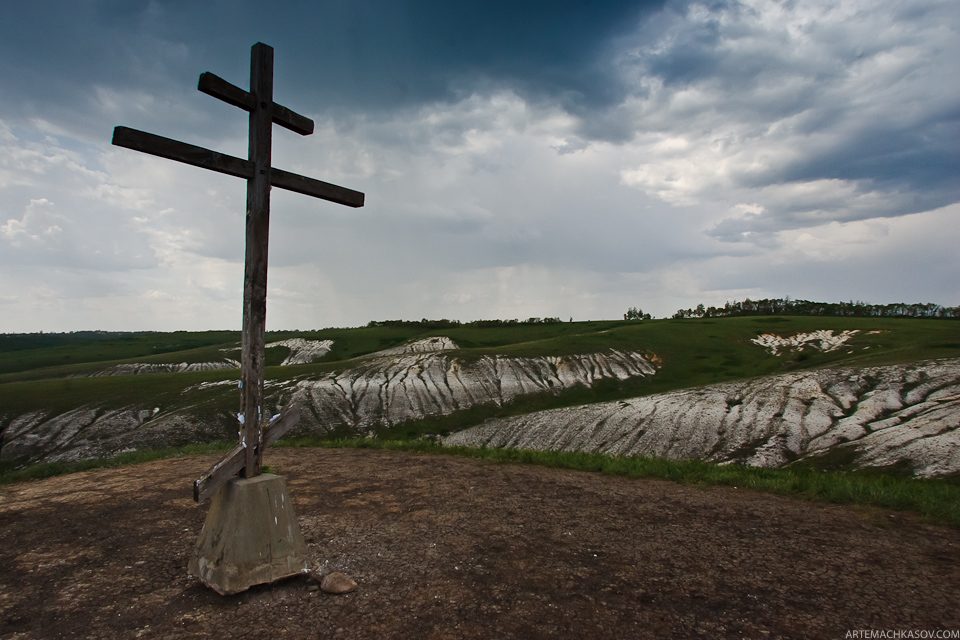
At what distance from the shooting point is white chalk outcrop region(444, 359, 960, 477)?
1307 inches

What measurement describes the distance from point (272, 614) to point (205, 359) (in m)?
100

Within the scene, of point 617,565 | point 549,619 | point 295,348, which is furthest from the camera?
point 295,348

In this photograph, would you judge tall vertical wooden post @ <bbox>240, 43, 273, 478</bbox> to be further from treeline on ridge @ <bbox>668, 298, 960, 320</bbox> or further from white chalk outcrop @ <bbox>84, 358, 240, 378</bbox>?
treeline on ridge @ <bbox>668, 298, 960, 320</bbox>

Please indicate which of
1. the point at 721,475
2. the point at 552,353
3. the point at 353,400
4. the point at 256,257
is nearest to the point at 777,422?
the point at 721,475

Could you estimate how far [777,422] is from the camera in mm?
41688

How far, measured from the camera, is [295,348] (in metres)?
104

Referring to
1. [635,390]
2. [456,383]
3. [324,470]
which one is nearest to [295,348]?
[456,383]

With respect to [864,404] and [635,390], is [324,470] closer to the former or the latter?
[864,404]

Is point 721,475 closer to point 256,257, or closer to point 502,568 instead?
point 502,568

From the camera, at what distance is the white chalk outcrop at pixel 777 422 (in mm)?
33188

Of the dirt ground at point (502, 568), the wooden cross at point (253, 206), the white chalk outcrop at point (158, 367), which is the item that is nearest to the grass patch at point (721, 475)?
the dirt ground at point (502, 568)

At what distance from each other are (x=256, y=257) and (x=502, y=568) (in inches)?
237

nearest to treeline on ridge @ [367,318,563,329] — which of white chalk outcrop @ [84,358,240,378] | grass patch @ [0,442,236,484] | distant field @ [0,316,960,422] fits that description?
distant field @ [0,316,960,422]

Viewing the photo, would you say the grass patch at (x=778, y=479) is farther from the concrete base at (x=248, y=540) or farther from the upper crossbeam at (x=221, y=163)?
the upper crossbeam at (x=221, y=163)
